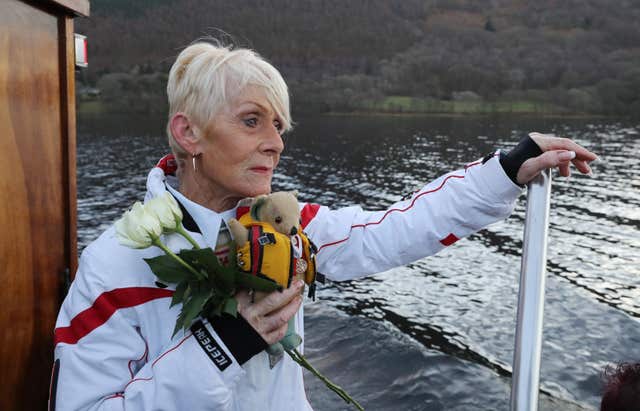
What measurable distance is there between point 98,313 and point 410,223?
1.49 m

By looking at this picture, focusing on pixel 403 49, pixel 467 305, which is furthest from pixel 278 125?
pixel 403 49

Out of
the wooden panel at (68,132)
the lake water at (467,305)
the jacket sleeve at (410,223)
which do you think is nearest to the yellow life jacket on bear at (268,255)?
the jacket sleeve at (410,223)

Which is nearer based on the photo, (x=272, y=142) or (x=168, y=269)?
(x=168, y=269)

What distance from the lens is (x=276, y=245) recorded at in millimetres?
1977

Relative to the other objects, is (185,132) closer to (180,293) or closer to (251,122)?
(251,122)

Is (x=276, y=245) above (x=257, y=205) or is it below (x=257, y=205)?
below

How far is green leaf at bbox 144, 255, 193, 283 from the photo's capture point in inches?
74.2

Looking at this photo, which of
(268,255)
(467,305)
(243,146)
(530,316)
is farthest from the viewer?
(467,305)

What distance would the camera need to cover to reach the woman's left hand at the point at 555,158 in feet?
7.30

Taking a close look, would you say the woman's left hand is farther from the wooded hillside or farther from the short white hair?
the wooded hillside

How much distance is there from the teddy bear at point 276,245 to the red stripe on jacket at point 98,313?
432mm

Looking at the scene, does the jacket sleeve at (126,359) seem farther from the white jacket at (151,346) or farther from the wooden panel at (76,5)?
the wooden panel at (76,5)

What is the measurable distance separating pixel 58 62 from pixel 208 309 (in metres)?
2.01

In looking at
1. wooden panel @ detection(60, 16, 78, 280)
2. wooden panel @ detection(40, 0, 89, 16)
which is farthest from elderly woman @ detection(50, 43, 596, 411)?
wooden panel @ detection(40, 0, 89, 16)
